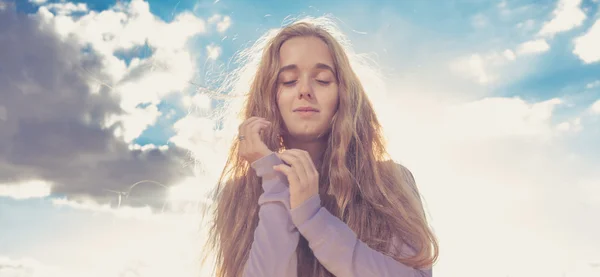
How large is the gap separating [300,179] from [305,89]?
1.20 meters

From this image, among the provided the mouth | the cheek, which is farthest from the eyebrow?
the mouth

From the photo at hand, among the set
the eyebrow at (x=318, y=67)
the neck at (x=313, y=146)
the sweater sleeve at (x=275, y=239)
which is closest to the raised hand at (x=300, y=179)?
the sweater sleeve at (x=275, y=239)


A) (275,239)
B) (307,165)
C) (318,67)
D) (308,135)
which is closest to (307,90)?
(318,67)

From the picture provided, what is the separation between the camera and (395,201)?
5.21m

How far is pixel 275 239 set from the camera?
4406mm

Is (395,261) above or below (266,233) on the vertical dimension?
below

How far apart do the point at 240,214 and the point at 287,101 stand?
1252mm

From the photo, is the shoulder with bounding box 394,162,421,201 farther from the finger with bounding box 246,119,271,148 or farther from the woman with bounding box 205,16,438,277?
the finger with bounding box 246,119,271,148

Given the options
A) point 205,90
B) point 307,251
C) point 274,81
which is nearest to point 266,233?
point 307,251

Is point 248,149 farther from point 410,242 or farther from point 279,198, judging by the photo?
point 410,242

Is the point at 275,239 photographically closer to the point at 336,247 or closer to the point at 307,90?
the point at 336,247

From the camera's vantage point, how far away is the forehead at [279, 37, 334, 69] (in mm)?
5516

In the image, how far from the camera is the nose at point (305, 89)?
5266mm

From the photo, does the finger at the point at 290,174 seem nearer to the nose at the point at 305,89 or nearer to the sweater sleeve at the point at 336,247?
the sweater sleeve at the point at 336,247
